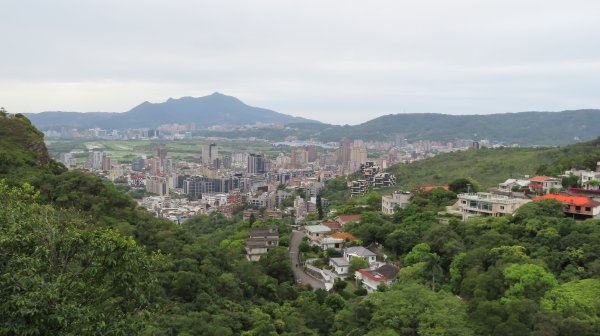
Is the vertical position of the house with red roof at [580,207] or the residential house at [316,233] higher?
the house with red roof at [580,207]

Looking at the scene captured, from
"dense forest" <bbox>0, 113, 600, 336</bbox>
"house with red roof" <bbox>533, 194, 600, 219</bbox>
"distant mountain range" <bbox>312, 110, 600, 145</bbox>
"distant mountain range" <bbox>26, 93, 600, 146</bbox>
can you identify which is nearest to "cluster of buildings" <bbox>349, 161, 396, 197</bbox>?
"dense forest" <bbox>0, 113, 600, 336</bbox>

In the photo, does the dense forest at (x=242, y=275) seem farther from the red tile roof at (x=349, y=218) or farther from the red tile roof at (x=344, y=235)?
the red tile roof at (x=349, y=218)

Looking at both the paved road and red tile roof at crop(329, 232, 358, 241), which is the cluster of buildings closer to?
the paved road

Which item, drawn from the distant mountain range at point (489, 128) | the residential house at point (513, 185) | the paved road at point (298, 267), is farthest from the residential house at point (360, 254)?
the distant mountain range at point (489, 128)

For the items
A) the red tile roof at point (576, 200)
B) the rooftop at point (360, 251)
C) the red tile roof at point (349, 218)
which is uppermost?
the red tile roof at point (576, 200)

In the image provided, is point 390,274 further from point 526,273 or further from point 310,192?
point 310,192

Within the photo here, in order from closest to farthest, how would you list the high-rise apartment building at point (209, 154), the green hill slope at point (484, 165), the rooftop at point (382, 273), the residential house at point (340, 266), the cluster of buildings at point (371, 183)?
the rooftop at point (382, 273) < the residential house at point (340, 266) < the green hill slope at point (484, 165) < the cluster of buildings at point (371, 183) < the high-rise apartment building at point (209, 154)

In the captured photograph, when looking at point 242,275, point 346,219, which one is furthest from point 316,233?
point 242,275

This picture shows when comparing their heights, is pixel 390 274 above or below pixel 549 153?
below

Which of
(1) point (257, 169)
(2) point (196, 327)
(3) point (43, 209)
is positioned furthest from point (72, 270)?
(1) point (257, 169)
